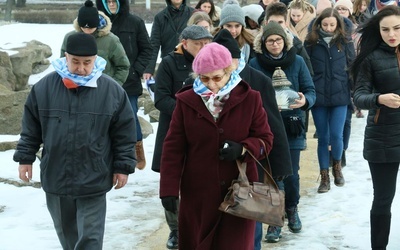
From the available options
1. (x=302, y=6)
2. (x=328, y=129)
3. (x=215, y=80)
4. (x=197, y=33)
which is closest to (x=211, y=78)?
(x=215, y=80)

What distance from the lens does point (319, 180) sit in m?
9.58

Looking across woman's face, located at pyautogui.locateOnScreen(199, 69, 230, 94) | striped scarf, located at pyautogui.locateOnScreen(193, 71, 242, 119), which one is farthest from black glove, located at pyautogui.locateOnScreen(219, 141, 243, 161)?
woman's face, located at pyautogui.locateOnScreen(199, 69, 230, 94)

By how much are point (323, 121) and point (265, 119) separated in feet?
12.2

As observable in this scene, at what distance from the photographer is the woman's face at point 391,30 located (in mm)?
6273

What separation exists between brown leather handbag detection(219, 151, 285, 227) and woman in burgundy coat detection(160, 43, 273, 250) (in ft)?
0.42

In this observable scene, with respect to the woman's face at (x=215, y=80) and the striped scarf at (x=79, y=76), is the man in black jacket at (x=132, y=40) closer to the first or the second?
the striped scarf at (x=79, y=76)

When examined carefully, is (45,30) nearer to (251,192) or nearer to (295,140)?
(295,140)

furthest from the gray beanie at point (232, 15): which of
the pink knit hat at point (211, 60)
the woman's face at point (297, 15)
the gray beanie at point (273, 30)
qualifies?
the woman's face at point (297, 15)

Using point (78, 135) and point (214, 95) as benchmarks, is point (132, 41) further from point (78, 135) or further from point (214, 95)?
point (214, 95)

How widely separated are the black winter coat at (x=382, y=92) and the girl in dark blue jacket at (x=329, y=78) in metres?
2.59

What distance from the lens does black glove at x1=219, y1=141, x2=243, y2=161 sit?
17.0 ft

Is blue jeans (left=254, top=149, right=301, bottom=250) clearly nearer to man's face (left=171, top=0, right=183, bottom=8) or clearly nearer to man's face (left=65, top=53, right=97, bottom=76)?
man's face (left=65, top=53, right=97, bottom=76)

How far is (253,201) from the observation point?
5.25 m

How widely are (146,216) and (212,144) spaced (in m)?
2.85
